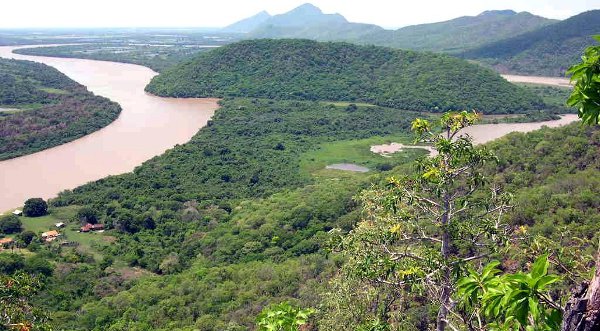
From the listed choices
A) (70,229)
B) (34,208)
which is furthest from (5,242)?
(34,208)

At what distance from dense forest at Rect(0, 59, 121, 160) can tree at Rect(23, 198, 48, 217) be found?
457 inches

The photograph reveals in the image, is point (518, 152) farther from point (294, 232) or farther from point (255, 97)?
point (255, 97)

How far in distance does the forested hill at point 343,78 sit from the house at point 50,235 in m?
38.2

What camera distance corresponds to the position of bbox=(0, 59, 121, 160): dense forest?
38906 mm

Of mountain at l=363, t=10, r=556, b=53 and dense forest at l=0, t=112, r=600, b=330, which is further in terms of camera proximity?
mountain at l=363, t=10, r=556, b=53

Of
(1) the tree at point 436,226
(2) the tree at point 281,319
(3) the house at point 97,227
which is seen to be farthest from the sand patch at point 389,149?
(2) the tree at point 281,319

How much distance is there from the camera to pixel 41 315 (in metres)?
5.90

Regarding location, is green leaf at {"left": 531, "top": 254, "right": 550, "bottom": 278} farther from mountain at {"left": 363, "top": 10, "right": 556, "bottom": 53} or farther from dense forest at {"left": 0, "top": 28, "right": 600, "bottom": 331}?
mountain at {"left": 363, "top": 10, "right": 556, "bottom": 53}

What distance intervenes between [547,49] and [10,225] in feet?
309

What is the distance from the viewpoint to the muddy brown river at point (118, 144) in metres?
31.4

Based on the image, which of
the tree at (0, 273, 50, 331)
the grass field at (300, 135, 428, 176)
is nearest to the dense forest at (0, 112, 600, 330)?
the grass field at (300, 135, 428, 176)

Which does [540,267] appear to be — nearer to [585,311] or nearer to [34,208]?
[585,311]

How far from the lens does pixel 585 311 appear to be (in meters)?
2.27

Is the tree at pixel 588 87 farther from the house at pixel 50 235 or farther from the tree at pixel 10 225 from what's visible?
the tree at pixel 10 225
